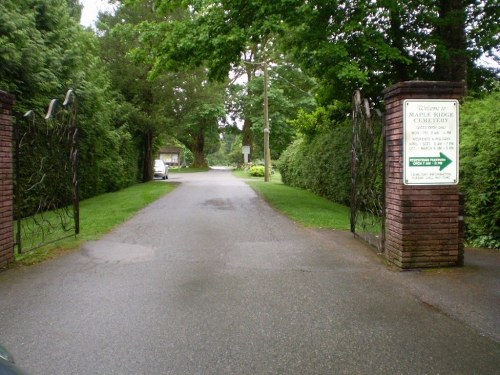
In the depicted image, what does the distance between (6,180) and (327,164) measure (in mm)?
12349

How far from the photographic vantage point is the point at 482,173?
25.3ft

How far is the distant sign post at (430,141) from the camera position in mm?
6309

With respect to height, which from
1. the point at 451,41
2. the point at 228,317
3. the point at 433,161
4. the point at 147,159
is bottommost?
the point at 228,317

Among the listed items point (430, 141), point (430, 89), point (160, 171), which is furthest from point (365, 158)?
point (160, 171)

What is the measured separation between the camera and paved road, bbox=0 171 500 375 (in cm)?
365

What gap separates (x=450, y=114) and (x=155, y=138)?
27.4 m

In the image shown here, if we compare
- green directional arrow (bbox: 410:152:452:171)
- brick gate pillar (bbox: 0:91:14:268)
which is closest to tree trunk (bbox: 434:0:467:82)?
green directional arrow (bbox: 410:152:452:171)

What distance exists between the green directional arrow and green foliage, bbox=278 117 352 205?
796 cm

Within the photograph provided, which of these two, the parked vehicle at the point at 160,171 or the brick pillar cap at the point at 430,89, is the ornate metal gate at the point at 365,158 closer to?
the brick pillar cap at the point at 430,89

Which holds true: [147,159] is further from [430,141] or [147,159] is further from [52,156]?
→ [430,141]

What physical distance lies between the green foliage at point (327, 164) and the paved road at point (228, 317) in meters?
7.42

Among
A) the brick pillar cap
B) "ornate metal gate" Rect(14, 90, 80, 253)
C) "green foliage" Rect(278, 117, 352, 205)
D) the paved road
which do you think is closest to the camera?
the paved road

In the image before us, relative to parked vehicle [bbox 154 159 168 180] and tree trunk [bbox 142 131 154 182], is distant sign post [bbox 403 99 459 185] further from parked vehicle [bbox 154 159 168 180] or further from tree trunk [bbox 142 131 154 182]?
parked vehicle [bbox 154 159 168 180]

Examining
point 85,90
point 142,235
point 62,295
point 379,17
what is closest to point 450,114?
point 62,295
